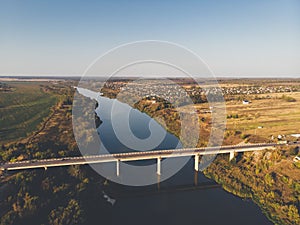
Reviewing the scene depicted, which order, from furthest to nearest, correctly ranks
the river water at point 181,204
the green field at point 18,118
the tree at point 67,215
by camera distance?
the green field at point 18,118 → the river water at point 181,204 → the tree at point 67,215

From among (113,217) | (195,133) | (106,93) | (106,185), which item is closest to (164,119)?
(195,133)

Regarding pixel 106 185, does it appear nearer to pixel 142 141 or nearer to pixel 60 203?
pixel 60 203

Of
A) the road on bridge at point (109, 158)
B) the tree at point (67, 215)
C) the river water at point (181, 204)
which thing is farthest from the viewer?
the road on bridge at point (109, 158)

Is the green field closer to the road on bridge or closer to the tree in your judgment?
the road on bridge

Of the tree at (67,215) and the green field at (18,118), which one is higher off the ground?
the green field at (18,118)

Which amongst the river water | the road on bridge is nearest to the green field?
the road on bridge

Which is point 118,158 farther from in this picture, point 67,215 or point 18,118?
point 18,118

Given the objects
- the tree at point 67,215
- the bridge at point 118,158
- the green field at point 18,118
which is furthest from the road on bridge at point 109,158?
the green field at point 18,118

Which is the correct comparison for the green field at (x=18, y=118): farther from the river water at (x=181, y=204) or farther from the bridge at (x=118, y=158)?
the river water at (x=181, y=204)
